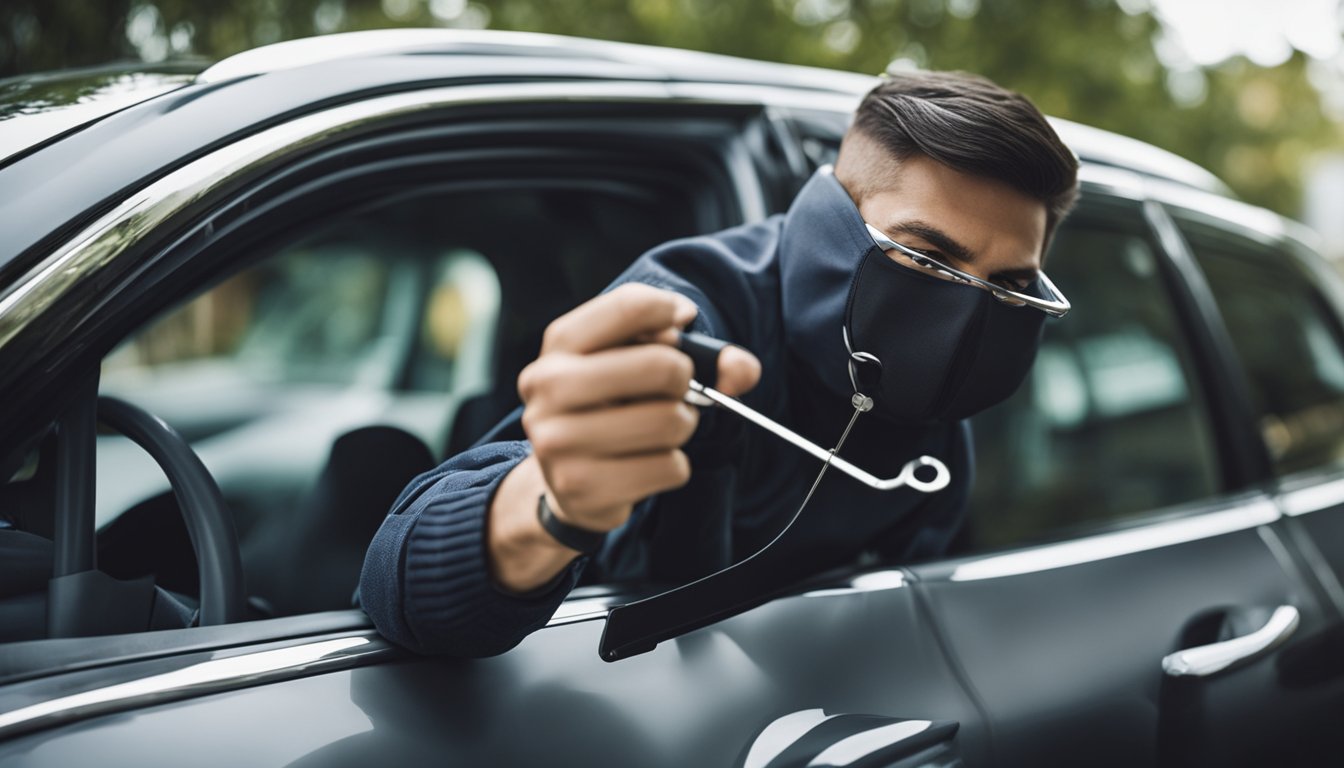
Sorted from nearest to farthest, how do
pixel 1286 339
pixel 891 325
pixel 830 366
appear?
1. pixel 891 325
2. pixel 830 366
3. pixel 1286 339

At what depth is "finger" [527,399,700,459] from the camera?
2.64 feet

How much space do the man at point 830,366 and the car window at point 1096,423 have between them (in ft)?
2.97

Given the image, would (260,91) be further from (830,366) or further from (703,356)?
(830,366)

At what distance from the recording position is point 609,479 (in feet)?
2.70

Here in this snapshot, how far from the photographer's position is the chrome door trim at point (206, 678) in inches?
34.9

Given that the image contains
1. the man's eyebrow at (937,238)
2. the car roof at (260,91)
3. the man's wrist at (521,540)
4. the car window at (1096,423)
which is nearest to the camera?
the man's wrist at (521,540)

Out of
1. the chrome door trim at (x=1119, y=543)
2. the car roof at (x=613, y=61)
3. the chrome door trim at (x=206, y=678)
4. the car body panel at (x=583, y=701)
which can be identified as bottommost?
the car body panel at (x=583, y=701)

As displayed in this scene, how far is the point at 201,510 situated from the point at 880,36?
7.46m

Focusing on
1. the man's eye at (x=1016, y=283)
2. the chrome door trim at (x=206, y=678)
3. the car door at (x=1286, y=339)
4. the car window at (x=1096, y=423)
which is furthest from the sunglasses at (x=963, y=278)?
the car door at (x=1286, y=339)

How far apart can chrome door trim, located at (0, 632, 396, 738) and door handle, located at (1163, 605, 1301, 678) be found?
4.11ft

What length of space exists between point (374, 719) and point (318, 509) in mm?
1016

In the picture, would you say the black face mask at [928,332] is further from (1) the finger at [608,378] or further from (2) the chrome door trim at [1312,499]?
(2) the chrome door trim at [1312,499]

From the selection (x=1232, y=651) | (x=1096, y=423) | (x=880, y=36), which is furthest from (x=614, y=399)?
(x=880, y=36)

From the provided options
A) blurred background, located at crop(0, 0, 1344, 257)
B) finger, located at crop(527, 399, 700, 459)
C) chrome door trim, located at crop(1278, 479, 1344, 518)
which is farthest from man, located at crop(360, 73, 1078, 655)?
blurred background, located at crop(0, 0, 1344, 257)
